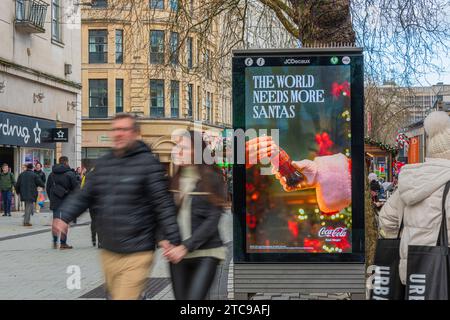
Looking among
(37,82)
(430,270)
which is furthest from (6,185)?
(430,270)

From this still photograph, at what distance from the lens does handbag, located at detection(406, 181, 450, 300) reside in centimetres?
448

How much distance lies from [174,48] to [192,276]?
913 centimetres

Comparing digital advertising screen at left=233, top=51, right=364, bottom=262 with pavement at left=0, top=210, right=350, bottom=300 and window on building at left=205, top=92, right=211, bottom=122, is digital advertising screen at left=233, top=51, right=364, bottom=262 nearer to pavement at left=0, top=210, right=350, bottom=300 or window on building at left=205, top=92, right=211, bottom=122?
pavement at left=0, top=210, right=350, bottom=300

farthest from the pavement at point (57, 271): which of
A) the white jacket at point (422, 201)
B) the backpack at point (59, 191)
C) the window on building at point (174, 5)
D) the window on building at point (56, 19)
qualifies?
the window on building at point (56, 19)

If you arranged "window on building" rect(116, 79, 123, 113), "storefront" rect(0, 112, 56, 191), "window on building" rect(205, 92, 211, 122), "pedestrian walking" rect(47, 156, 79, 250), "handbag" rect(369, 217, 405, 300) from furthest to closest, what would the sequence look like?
"window on building" rect(205, 92, 211, 122), "window on building" rect(116, 79, 123, 113), "storefront" rect(0, 112, 56, 191), "pedestrian walking" rect(47, 156, 79, 250), "handbag" rect(369, 217, 405, 300)

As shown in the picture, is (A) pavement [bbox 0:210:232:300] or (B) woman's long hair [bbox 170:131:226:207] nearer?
(B) woman's long hair [bbox 170:131:226:207]

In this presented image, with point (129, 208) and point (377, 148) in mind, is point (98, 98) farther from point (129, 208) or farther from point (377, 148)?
point (129, 208)

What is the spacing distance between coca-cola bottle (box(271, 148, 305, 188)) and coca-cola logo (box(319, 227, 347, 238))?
542 millimetres

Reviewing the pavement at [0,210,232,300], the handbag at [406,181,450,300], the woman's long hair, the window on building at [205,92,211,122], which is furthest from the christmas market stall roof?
the window on building at [205,92,211,122]

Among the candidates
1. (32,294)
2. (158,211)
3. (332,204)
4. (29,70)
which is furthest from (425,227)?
(29,70)

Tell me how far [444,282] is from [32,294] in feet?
18.8

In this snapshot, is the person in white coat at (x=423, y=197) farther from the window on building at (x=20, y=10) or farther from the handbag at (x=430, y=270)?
the window on building at (x=20, y=10)

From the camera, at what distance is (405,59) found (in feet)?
38.0
